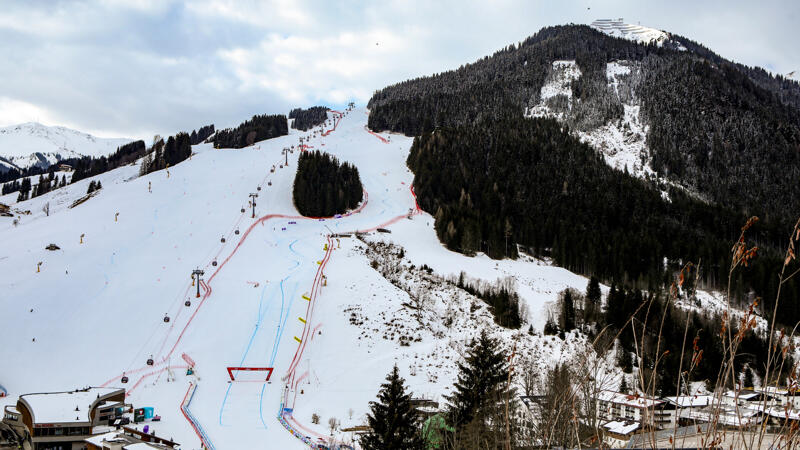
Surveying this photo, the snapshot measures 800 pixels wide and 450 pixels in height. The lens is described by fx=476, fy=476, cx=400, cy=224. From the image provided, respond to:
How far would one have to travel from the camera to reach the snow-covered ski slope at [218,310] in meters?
26.4

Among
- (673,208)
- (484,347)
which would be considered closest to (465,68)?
(673,208)

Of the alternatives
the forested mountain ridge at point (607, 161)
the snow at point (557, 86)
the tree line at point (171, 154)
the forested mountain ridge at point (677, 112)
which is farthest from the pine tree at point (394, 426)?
the snow at point (557, 86)

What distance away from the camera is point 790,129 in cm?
11119

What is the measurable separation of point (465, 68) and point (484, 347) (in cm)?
15314

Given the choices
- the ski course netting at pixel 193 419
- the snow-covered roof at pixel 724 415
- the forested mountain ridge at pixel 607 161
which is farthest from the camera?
the forested mountain ridge at pixel 607 161

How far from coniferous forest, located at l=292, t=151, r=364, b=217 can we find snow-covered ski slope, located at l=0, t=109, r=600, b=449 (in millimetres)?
2387

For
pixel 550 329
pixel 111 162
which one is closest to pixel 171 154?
pixel 111 162

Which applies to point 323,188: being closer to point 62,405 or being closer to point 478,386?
point 62,405

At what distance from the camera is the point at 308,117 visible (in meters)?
145

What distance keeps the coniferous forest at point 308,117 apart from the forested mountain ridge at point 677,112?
81.4ft

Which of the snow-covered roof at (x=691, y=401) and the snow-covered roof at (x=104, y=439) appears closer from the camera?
the snow-covered roof at (x=691, y=401)

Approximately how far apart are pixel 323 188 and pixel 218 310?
109ft

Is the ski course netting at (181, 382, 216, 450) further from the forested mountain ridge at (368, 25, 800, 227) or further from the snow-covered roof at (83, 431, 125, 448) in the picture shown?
the forested mountain ridge at (368, 25, 800, 227)

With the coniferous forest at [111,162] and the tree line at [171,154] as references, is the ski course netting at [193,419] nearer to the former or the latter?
the tree line at [171,154]
